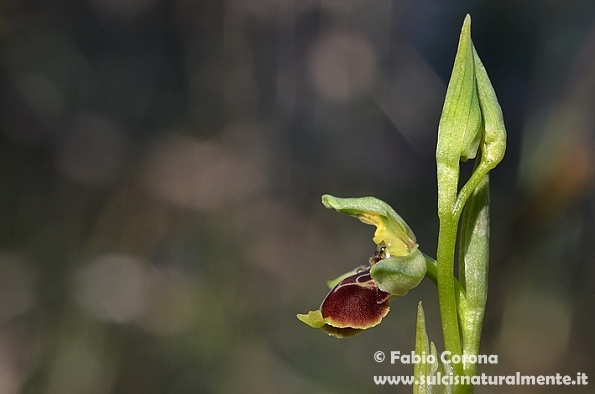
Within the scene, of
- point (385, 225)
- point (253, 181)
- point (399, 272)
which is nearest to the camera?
point (399, 272)

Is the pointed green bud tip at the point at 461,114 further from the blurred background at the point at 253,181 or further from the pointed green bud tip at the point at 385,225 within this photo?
the blurred background at the point at 253,181

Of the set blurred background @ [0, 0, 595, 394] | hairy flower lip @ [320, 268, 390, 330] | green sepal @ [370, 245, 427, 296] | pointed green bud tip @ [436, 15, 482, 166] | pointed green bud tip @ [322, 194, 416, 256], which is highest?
blurred background @ [0, 0, 595, 394]

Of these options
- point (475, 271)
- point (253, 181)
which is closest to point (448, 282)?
point (475, 271)

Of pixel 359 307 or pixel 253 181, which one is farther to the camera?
pixel 253 181

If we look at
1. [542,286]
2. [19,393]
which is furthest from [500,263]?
[19,393]

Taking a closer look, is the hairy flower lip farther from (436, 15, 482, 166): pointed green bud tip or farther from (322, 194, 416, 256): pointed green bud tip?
(436, 15, 482, 166): pointed green bud tip

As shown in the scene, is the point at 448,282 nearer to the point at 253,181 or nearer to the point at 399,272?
the point at 399,272

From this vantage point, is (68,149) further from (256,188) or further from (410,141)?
(410,141)

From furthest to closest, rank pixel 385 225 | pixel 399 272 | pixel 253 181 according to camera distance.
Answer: pixel 253 181 < pixel 385 225 < pixel 399 272

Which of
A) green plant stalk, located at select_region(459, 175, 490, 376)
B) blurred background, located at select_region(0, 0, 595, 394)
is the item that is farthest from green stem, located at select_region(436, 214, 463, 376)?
blurred background, located at select_region(0, 0, 595, 394)
